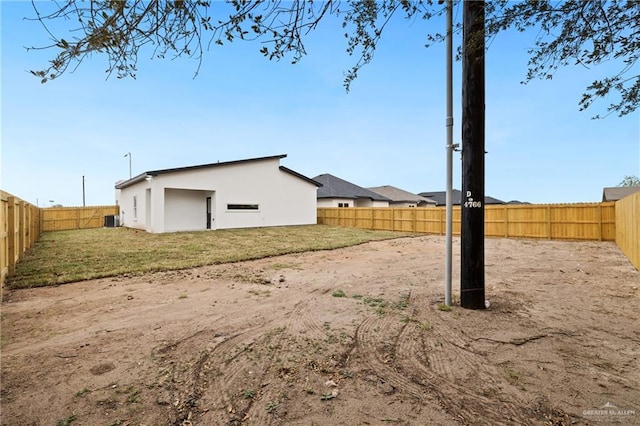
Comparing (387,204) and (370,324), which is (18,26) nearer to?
(370,324)

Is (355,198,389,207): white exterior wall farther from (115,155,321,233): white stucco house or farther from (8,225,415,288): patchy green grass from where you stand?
(8,225,415,288): patchy green grass

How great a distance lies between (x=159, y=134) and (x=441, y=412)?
17.5 m

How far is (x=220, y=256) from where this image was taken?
909 centimetres

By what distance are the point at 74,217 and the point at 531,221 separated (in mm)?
30753

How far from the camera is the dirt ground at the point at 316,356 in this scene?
2.12 meters

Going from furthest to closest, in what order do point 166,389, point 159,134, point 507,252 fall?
point 159,134, point 507,252, point 166,389

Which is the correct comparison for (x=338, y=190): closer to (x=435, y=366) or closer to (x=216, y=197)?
(x=216, y=197)

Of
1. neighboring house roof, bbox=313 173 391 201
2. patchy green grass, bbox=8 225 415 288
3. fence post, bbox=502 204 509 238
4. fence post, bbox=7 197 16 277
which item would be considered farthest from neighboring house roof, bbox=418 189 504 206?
fence post, bbox=7 197 16 277

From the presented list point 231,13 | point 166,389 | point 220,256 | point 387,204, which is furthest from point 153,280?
point 387,204

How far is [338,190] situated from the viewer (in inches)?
1232

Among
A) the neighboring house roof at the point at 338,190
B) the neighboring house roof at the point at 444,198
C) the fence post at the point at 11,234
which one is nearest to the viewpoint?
the fence post at the point at 11,234

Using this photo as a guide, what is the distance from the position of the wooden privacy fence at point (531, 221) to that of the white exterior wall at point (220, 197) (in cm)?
736

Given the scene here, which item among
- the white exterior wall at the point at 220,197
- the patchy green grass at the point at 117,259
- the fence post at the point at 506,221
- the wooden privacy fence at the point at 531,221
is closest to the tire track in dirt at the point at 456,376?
the patchy green grass at the point at 117,259

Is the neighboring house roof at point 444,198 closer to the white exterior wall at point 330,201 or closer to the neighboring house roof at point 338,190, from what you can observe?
the neighboring house roof at point 338,190
